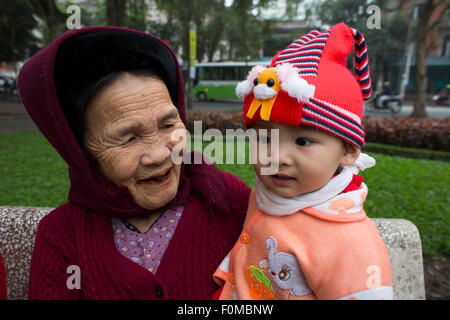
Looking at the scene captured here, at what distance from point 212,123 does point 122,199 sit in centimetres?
759

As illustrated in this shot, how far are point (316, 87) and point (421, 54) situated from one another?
1144 cm

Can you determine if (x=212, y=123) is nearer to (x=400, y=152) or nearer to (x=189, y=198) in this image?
(x=400, y=152)

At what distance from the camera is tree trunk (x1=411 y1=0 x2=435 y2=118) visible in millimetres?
9901

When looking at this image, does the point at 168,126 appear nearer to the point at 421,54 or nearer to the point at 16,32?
the point at 421,54

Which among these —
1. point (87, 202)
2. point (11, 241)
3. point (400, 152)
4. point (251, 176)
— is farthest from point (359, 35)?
point (400, 152)

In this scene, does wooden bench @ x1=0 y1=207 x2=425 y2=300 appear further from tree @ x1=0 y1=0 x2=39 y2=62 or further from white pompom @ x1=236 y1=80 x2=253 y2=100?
tree @ x1=0 y1=0 x2=39 y2=62

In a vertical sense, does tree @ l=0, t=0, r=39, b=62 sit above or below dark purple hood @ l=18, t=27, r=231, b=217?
above

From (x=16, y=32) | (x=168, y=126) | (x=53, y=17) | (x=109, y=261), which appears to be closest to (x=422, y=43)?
(x=53, y=17)

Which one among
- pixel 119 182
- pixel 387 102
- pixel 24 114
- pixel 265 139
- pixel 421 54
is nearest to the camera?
pixel 265 139

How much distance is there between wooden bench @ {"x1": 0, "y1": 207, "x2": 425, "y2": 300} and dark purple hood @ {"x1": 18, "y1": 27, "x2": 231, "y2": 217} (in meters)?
0.72

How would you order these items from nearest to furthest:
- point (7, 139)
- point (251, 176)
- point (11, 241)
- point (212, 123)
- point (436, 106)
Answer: point (11, 241)
point (251, 176)
point (7, 139)
point (212, 123)
point (436, 106)

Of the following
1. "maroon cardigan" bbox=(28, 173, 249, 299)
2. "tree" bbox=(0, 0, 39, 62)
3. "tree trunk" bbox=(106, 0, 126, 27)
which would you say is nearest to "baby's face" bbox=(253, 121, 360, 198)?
"maroon cardigan" bbox=(28, 173, 249, 299)

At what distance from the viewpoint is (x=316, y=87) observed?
1.30m

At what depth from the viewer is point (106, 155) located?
55.9 inches
